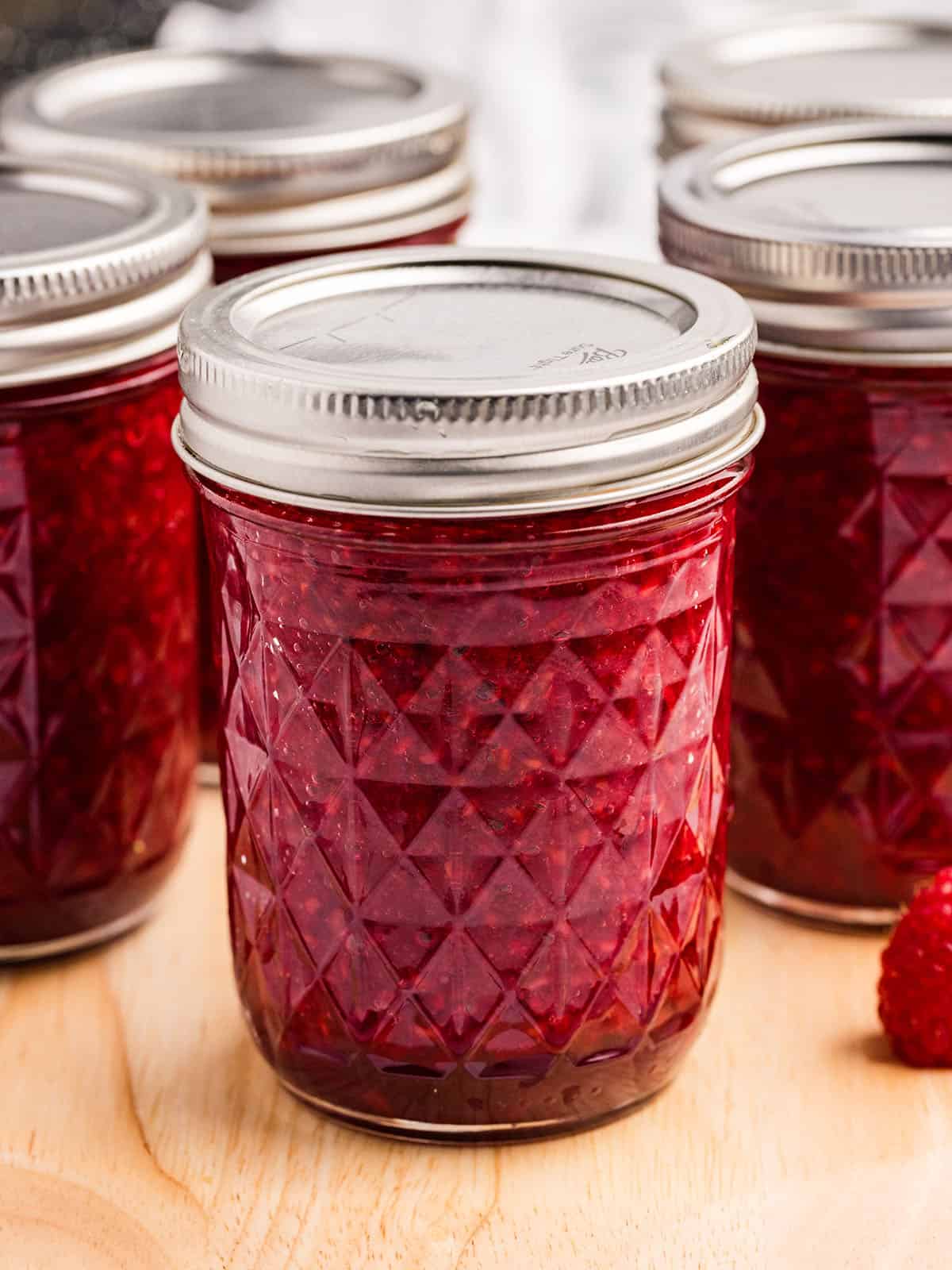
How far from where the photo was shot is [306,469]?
90cm

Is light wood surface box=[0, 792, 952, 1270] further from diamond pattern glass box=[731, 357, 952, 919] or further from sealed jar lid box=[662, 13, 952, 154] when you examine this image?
sealed jar lid box=[662, 13, 952, 154]

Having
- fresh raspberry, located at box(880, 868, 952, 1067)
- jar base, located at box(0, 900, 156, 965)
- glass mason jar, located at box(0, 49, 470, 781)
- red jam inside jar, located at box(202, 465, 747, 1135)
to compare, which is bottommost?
jar base, located at box(0, 900, 156, 965)

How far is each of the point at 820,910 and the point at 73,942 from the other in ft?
1.56

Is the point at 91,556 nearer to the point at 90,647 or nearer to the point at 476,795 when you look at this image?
the point at 90,647

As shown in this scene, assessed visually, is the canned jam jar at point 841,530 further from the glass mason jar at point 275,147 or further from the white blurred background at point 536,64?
the white blurred background at point 536,64

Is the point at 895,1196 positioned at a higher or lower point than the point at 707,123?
lower

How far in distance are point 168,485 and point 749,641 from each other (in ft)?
1.22

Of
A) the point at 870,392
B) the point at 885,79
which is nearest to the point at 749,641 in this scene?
the point at 870,392

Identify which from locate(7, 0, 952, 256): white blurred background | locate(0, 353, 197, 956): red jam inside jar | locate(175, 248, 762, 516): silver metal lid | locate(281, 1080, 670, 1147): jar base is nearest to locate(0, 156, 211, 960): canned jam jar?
locate(0, 353, 197, 956): red jam inside jar

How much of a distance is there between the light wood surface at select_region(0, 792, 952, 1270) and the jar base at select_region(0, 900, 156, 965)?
0.02 metres

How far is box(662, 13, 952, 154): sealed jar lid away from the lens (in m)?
1.45

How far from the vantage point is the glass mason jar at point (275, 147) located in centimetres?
134

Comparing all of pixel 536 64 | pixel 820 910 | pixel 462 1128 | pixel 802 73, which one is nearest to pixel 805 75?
pixel 802 73

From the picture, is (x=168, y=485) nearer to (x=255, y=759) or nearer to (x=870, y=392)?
(x=255, y=759)
